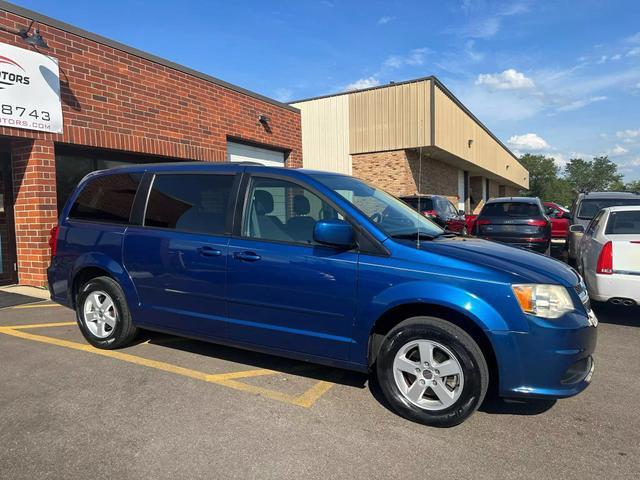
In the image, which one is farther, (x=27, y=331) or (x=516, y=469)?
(x=27, y=331)

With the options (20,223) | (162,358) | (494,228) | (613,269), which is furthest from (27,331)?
(494,228)

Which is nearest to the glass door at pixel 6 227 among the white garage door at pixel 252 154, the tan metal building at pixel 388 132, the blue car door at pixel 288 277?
the white garage door at pixel 252 154

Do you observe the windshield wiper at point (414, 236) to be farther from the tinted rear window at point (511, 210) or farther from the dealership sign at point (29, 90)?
the tinted rear window at point (511, 210)

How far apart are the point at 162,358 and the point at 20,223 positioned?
16.3 ft

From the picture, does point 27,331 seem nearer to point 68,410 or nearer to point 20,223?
point 68,410

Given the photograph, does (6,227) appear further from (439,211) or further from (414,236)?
(439,211)

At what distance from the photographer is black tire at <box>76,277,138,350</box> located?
4.68 meters

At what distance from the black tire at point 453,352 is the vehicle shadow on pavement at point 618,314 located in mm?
4020

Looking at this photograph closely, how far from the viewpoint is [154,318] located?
14.7 feet

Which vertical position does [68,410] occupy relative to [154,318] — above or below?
below

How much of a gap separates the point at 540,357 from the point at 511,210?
29.2ft

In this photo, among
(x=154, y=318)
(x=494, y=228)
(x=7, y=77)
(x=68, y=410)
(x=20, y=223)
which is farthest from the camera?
(x=494, y=228)

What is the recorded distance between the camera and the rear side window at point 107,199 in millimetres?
4727

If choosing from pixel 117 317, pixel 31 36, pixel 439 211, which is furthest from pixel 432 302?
pixel 439 211
